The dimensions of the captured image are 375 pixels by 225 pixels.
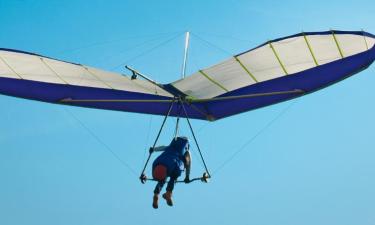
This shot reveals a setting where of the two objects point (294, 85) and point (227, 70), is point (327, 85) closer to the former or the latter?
point (294, 85)

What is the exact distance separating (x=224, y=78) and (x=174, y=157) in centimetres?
234

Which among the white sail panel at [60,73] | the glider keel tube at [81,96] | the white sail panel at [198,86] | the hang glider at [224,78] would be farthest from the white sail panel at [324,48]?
the glider keel tube at [81,96]

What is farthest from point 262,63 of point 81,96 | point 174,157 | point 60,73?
point 81,96

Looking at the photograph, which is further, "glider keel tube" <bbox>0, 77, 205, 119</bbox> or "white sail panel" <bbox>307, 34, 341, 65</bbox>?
"glider keel tube" <bbox>0, 77, 205, 119</bbox>

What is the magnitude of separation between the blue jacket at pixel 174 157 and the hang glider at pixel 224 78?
1.46 metres

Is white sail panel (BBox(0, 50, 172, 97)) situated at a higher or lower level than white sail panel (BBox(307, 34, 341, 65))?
higher

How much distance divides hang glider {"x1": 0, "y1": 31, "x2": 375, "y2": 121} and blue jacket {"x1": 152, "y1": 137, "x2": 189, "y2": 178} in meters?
1.46

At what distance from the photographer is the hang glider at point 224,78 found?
62.8ft

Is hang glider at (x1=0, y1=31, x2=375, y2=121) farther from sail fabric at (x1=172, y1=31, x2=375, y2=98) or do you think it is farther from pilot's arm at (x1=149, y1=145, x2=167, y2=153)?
pilot's arm at (x1=149, y1=145, x2=167, y2=153)

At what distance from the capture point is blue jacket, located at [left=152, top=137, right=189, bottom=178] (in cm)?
1938

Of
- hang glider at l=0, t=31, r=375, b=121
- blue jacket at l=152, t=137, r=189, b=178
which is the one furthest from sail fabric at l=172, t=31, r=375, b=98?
blue jacket at l=152, t=137, r=189, b=178

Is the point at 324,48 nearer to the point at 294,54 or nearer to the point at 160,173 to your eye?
the point at 294,54

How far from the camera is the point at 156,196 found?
1948cm

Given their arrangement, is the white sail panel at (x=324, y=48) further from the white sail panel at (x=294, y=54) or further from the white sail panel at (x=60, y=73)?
the white sail panel at (x=60, y=73)
